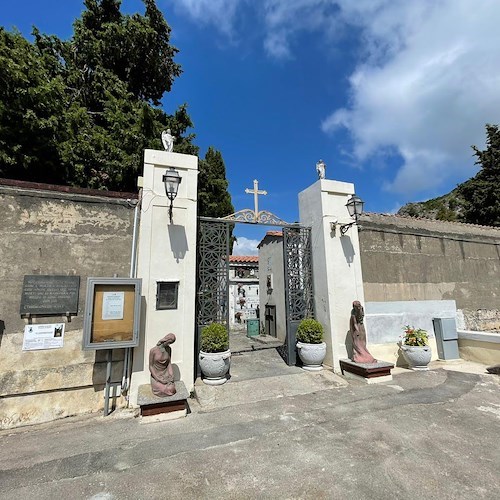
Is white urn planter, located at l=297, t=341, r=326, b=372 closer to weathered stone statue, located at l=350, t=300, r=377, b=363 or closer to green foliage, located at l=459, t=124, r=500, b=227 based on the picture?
weathered stone statue, located at l=350, t=300, r=377, b=363

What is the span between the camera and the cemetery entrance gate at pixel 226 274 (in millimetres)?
5676

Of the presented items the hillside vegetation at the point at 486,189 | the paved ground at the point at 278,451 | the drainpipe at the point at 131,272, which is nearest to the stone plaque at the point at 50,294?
the drainpipe at the point at 131,272

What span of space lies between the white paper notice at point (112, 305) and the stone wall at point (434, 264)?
5.46 metres

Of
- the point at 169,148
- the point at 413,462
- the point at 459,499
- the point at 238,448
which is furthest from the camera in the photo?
the point at 169,148

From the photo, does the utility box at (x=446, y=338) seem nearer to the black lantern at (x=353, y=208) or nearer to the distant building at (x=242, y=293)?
the black lantern at (x=353, y=208)

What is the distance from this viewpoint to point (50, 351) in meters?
4.25

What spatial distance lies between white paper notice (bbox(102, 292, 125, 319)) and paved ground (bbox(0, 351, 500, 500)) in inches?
60.0

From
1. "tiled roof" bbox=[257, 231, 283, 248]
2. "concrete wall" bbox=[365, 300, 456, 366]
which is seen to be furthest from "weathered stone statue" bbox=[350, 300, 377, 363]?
"tiled roof" bbox=[257, 231, 283, 248]

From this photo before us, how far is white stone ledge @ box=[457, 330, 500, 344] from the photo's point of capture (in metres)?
6.52

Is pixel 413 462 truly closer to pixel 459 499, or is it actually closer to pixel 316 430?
pixel 459 499

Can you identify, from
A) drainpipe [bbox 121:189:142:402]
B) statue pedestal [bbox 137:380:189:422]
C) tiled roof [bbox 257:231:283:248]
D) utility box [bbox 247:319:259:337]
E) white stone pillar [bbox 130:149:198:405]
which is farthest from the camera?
utility box [bbox 247:319:259:337]

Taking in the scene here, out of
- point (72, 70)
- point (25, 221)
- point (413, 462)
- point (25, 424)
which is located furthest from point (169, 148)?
point (72, 70)

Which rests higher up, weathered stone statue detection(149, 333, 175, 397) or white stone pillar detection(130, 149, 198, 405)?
white stone pillar detection(130, 149, 198, 405)

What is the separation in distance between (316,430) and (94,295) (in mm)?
3679
